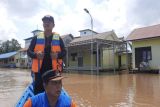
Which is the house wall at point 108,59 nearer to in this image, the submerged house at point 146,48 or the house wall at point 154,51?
the submerged house at point 146,48

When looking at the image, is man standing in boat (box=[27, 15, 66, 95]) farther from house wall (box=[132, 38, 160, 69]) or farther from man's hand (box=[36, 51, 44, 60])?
house wall (box=[132, 38, 160, 69])

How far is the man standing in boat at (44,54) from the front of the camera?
4.21 m

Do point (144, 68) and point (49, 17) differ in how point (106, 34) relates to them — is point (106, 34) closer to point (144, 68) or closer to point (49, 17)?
point (144, 68)

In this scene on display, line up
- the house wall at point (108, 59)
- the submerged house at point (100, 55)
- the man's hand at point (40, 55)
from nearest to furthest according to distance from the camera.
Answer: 1. the man's hand at point (40, 55)
2. the submerged house at point (100, 55)
3. the house wall at point (108, 59)

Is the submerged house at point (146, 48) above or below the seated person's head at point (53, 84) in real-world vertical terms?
above

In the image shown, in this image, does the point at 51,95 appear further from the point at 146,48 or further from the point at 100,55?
the point at 100,55

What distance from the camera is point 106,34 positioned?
121ft

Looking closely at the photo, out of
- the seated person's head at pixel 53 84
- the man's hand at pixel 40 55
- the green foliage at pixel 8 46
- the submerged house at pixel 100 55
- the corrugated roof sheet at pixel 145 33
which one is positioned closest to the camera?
the seated person's head at pixel 53 84

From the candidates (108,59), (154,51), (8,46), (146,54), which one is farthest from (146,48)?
(8,46)

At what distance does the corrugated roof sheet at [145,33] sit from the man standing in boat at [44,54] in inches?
1012

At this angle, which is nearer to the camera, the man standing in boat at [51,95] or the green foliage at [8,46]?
the man standing in boat at [51,95]

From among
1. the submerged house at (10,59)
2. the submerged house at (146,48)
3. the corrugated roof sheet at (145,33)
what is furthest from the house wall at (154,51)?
the submerged house at (10,59)

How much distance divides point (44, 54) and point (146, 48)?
27.6 metres

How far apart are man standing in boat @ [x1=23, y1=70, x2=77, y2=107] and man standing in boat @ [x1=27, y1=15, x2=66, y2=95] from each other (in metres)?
1.50
